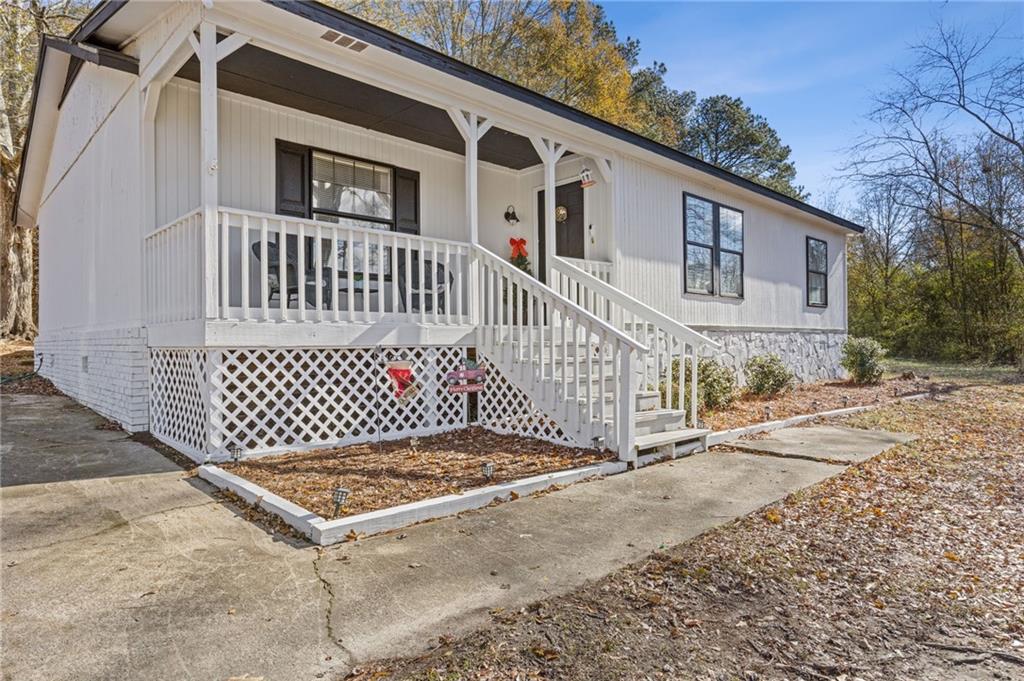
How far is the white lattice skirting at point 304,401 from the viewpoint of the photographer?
196 inches

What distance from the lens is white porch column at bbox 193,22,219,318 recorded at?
468cm

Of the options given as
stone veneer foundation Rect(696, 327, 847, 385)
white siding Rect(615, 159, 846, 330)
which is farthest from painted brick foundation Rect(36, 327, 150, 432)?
stone veneer foundation Rect(696, 327, 847, 385)

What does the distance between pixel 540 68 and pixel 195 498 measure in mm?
16897

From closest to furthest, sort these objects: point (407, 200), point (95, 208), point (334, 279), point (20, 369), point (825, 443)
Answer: point (334, 279)
point (825, 443)
point (95, 208)
point (407, 200)
point (20, 369)

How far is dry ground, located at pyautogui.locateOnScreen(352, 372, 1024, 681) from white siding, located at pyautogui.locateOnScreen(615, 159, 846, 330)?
5.08 m

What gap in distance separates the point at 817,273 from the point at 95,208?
13.2 meters

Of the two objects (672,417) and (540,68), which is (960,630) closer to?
(672,417)

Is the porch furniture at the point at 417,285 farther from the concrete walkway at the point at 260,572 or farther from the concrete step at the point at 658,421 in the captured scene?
the concrete walkway at the point at 260,572

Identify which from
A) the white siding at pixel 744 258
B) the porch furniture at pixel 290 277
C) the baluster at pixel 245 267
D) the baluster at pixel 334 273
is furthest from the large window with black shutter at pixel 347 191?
the white siding at pixel 744 258

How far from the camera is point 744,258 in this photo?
417 inches

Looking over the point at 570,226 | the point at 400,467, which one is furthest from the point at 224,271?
the point at 570,226

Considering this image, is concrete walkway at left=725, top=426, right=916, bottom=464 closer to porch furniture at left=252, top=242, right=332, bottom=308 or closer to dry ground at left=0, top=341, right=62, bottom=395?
porch furniture at left=252, top=242, right=332, bottom=308

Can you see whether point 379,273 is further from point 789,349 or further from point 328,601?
point 789,349

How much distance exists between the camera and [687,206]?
9.55m
